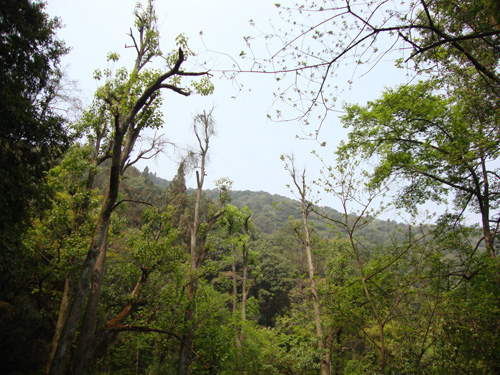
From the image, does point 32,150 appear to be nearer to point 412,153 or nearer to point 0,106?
point 0,106

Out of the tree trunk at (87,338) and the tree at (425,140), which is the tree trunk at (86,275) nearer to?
the tree trunk at (87,338)

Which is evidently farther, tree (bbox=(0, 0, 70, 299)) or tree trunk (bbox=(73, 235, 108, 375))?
tree (bbox=(0, 0, 70, 299))

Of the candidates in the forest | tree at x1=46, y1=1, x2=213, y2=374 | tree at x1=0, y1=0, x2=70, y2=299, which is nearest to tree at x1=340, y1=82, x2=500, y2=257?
the forest

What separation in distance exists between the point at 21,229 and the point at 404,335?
758cm

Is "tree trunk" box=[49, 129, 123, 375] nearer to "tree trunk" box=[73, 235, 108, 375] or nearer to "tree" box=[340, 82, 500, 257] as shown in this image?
"tree trunk" box=[73, 235, 108, 375]

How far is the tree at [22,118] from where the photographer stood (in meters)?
5.02

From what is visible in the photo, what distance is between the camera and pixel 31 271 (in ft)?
24.5

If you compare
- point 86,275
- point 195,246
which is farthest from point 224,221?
point 86,275

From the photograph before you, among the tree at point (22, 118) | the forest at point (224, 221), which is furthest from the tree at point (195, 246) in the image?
the tree at point (22, 118)

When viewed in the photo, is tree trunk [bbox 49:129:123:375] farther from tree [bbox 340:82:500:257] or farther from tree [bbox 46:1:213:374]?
tree [bbox 340:82:500:257]

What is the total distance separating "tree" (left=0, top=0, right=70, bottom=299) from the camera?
16.5ft

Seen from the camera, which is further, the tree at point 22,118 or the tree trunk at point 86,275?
the tree at point 22,118

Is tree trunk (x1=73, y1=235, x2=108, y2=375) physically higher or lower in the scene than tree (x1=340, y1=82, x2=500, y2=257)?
lower

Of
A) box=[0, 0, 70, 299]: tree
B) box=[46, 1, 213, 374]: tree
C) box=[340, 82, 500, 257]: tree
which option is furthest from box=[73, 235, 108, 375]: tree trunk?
box=[340, 82, 500, 257]: tree
